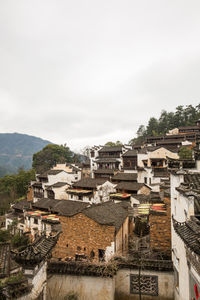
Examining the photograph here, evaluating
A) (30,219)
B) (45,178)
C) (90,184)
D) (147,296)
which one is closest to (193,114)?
(90,184)

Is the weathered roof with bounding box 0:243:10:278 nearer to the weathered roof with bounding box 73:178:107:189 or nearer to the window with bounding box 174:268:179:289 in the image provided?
the window with bounding box 174:268:179:289

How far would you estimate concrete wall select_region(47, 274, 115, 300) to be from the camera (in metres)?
7.41

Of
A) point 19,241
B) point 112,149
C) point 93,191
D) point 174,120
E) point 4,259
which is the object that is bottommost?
point 19,241

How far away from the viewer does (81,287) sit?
24.8ft

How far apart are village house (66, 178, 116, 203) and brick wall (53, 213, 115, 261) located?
1671 centimetres

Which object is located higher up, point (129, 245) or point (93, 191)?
point (93, 191)

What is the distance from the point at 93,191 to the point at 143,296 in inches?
875

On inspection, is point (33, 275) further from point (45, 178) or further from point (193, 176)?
point (45, 178)

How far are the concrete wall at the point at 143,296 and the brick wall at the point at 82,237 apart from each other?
345 centimetres

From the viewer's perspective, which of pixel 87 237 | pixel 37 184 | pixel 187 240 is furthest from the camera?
pixel 37 184

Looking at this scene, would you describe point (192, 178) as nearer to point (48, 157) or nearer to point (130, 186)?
point (130, 186)

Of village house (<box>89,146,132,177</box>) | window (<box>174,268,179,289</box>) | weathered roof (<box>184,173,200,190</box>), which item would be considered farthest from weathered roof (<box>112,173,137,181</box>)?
window (<box>174,268,179,289</box>)

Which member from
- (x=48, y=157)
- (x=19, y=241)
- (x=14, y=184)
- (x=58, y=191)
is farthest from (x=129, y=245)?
(x=48, y=157)

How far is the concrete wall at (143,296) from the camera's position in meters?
7.89
